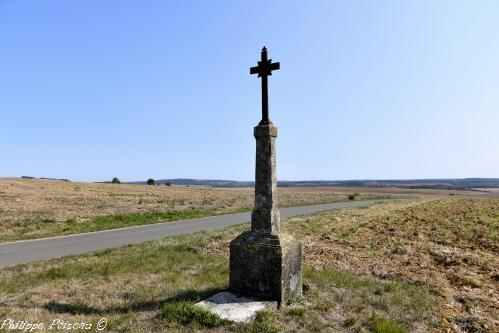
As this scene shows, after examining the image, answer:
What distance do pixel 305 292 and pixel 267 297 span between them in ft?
3.84

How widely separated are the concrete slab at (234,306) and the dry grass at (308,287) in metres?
0.25

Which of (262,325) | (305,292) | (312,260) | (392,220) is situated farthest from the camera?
(392,220)

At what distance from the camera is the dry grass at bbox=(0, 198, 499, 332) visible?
6.56 m

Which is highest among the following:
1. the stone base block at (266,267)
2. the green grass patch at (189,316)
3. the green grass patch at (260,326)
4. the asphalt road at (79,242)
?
the stone base block at (266,267)

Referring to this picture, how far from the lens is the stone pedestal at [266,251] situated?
7207 mm

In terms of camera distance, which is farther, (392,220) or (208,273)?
(392,220)

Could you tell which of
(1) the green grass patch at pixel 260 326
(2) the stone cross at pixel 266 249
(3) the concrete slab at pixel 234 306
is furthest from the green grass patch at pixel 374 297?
(1) the green grass patch at pixel 260 326

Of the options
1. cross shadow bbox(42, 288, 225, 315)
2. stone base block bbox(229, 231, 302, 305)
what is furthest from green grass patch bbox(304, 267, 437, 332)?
cross shadow bbox(42, 288, 225, 315)

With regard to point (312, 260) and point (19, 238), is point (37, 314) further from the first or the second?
point (19, 238)

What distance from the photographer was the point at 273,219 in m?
7.56

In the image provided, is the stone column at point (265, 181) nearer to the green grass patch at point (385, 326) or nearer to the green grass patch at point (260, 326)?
the green grass patch at point (260, 326)

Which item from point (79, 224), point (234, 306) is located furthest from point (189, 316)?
point (79, 224)

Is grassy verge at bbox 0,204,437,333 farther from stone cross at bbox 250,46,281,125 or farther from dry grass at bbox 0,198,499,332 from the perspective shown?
stone cross at bbox 250,46,281,125

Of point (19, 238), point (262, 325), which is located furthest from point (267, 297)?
point (19, 238)
